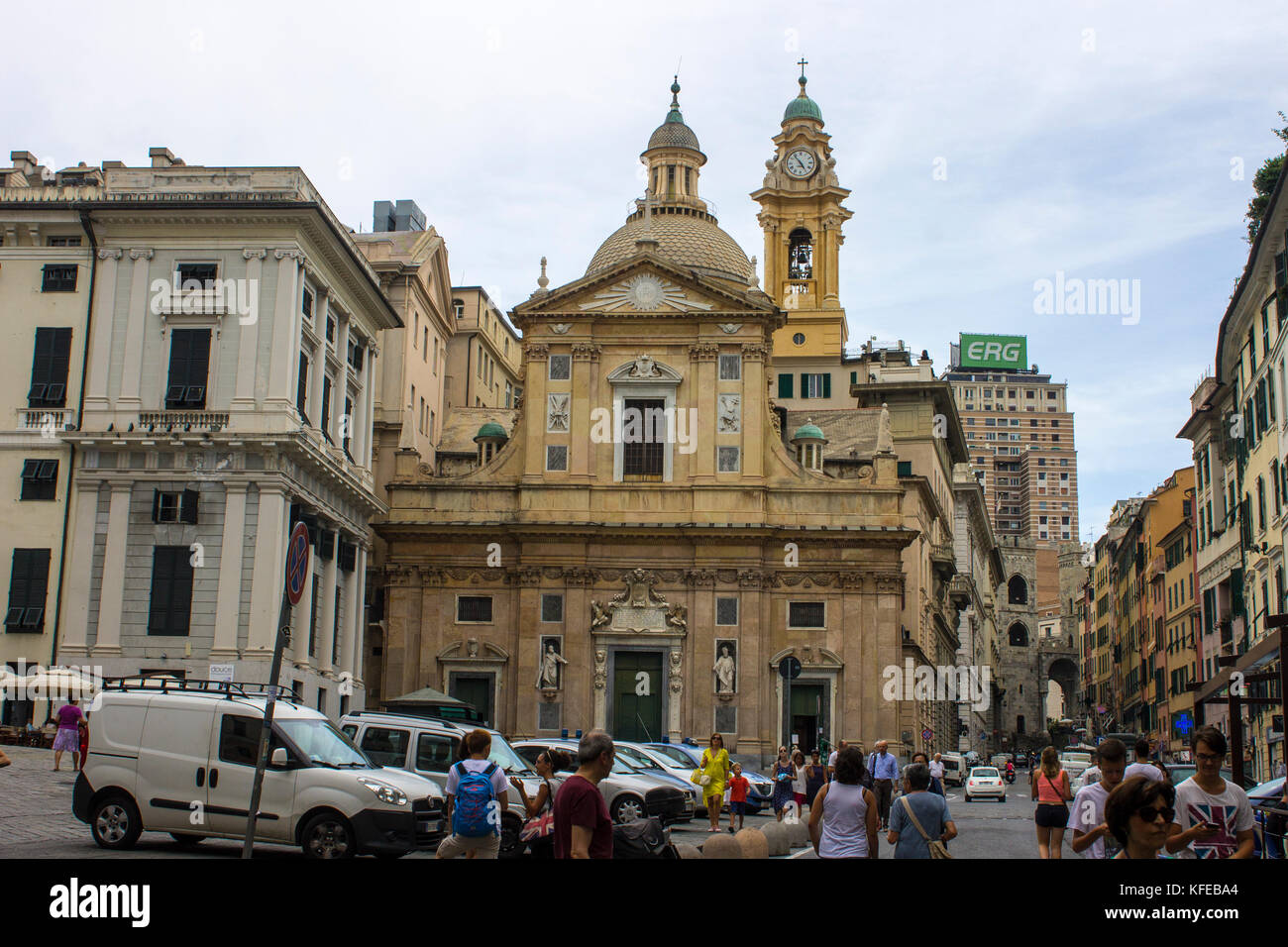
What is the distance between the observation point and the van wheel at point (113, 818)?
18.8 m

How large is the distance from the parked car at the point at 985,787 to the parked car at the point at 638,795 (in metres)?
22.4

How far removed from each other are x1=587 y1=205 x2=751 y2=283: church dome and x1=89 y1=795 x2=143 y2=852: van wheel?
171ft

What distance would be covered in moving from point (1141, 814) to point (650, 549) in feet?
146

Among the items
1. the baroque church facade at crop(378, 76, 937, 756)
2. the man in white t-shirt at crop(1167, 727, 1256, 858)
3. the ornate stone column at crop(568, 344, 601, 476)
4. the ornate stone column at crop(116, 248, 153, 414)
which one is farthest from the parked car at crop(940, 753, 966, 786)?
the man in white t-shirt at crop(1167, 727, 1256, 858)

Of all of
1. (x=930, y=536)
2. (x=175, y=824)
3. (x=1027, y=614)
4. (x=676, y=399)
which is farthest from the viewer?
(x=1027, y=614)

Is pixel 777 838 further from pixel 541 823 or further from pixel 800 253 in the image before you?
pixel 800 253

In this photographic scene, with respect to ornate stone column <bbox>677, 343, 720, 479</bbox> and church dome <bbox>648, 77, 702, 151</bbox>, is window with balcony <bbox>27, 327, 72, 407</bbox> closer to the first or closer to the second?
ornate stone column <bbox>677, 343, 720, 479</bbox>

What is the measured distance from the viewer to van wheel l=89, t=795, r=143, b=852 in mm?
18797

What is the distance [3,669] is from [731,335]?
88.3 feet

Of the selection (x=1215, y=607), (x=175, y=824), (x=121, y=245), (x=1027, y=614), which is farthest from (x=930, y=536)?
(x=1027, y=614)

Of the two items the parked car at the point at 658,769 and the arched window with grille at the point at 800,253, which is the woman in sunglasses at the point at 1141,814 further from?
the arched window with grille at the point at 800,253

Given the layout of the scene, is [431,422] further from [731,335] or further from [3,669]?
[3,669]

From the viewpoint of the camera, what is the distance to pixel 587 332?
178 feet

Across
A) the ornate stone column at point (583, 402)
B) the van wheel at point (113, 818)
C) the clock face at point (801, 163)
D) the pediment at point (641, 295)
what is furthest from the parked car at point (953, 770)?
the van wheel at point (113, 818)
